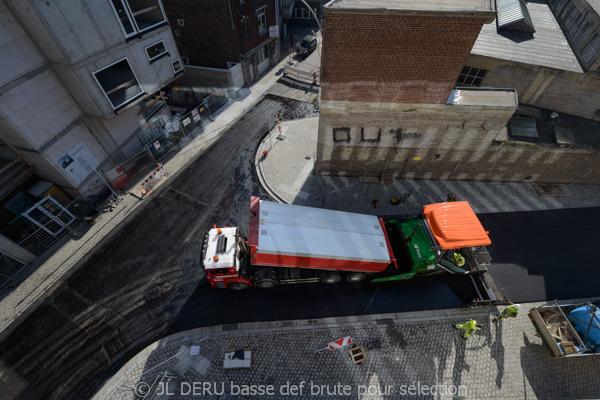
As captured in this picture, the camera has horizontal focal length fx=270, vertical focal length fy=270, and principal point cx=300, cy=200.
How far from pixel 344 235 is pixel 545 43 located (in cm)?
2253

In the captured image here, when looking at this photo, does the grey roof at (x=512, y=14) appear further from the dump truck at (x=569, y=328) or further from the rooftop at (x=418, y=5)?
the dump truck at (x=569, y=328)

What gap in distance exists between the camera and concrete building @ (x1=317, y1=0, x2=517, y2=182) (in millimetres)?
12719

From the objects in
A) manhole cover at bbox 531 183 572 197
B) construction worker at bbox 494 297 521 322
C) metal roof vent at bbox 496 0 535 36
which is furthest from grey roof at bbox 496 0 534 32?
construction worker at bbox 494 297 521 322

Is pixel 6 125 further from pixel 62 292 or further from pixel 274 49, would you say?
pixel 274 49

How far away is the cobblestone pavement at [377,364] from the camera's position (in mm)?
11836

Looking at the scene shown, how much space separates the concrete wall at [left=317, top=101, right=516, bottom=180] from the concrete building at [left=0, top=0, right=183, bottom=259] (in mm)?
13574

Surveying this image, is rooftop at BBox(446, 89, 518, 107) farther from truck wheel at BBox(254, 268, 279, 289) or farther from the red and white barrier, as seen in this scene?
the red and white barrier

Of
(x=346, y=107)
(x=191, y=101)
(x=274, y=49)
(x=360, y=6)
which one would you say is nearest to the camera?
(x=360, y=6)

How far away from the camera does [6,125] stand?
13961 mm

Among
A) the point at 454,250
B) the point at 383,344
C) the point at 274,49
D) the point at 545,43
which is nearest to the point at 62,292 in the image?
the point at 383,344

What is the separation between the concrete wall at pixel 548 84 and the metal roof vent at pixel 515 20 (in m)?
4.35

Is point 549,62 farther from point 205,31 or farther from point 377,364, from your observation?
point 205,31

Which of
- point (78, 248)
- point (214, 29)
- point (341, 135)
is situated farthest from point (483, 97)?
point (78, 248)

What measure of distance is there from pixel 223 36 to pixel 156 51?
25.7 feet
